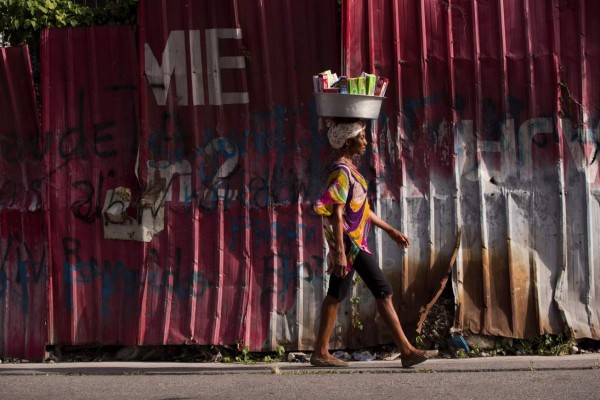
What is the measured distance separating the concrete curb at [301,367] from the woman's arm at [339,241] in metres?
0.85

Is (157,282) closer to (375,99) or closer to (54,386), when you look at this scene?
(54,386)

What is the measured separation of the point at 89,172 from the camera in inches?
333

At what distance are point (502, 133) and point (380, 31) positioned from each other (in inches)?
48.7

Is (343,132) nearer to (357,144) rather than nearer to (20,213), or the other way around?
(357,144)

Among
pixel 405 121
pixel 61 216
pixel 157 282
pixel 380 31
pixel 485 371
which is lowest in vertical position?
pixel 485 371

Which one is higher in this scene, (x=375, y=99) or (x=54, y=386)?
(x=375, y=99)

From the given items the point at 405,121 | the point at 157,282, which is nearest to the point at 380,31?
the point at 405,121

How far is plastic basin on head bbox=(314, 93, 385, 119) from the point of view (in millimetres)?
6918

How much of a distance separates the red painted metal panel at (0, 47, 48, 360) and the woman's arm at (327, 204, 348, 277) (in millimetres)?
2904

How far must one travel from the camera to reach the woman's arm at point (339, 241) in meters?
6.79

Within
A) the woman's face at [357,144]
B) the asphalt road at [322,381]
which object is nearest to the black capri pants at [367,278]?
the asphalt road at [322,381]

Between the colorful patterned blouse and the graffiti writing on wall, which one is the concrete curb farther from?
the colorful patterned blouse

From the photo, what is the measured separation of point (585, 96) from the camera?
25.2 feet

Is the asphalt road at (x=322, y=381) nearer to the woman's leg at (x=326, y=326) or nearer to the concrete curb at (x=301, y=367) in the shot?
the concrete curb at (x=301, y=367)
